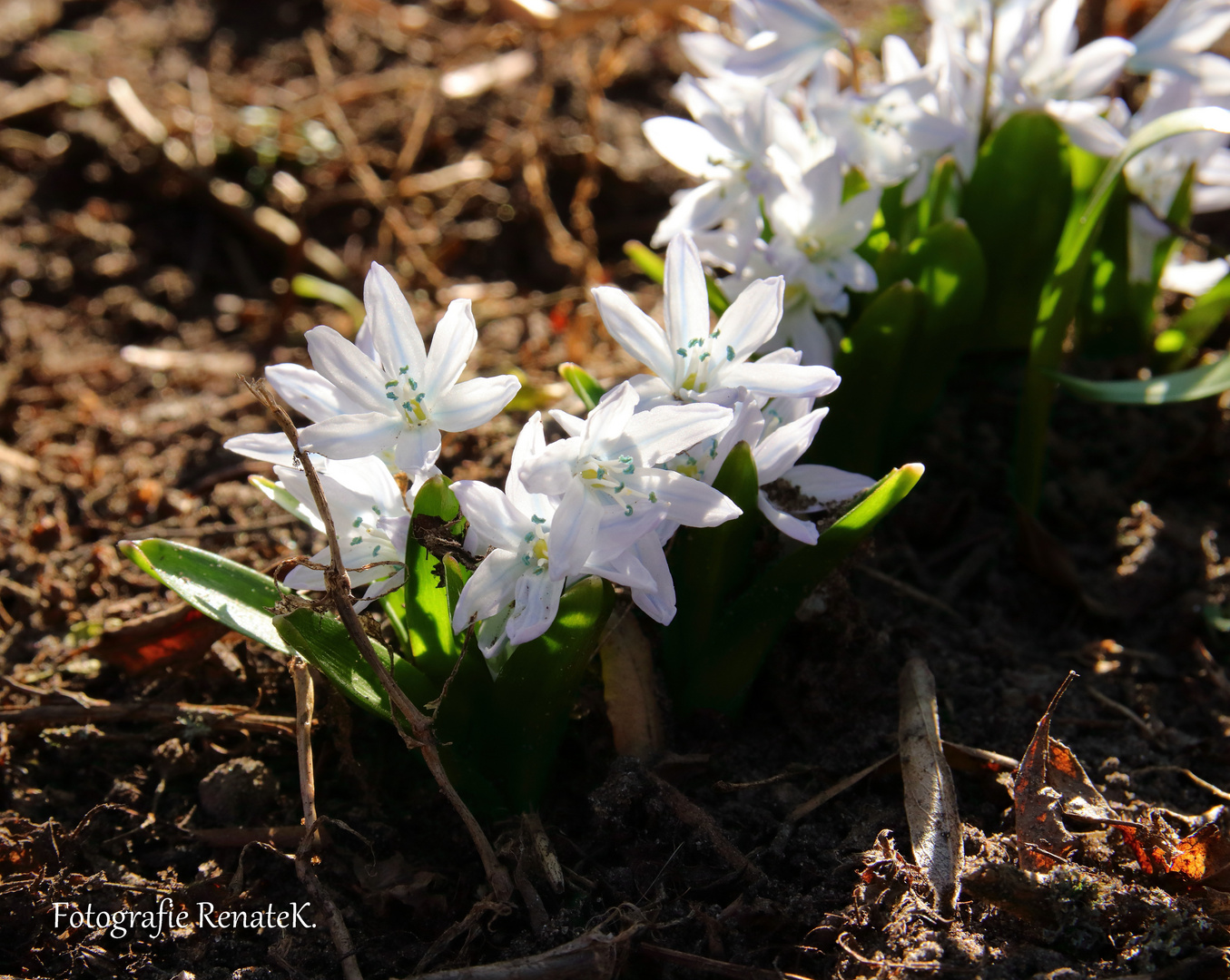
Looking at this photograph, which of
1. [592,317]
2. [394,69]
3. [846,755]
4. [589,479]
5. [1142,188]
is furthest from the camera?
[394,69]

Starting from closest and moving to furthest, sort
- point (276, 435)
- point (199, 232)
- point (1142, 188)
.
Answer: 1. point (276, 435)
2. point (1142, 188)
3. point (199, 232)

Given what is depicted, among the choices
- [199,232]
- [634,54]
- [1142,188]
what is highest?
[1142,188]

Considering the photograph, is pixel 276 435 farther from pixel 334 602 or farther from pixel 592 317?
pixel 592 317

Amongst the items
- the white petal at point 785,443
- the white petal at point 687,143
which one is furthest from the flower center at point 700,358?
the white petal at point 687,143

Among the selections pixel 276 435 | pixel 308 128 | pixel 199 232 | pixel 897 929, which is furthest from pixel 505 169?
pixel 897 929

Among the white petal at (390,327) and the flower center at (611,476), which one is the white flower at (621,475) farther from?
the white petal at (390,327)

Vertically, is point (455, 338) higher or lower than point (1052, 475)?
higher

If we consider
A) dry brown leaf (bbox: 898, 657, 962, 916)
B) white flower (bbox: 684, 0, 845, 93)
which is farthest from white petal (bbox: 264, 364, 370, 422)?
white flower (bbox: 684, 0, 845, 93)

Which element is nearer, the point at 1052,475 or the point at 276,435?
the point at 276,435

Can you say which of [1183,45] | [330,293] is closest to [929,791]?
[1183,45]
